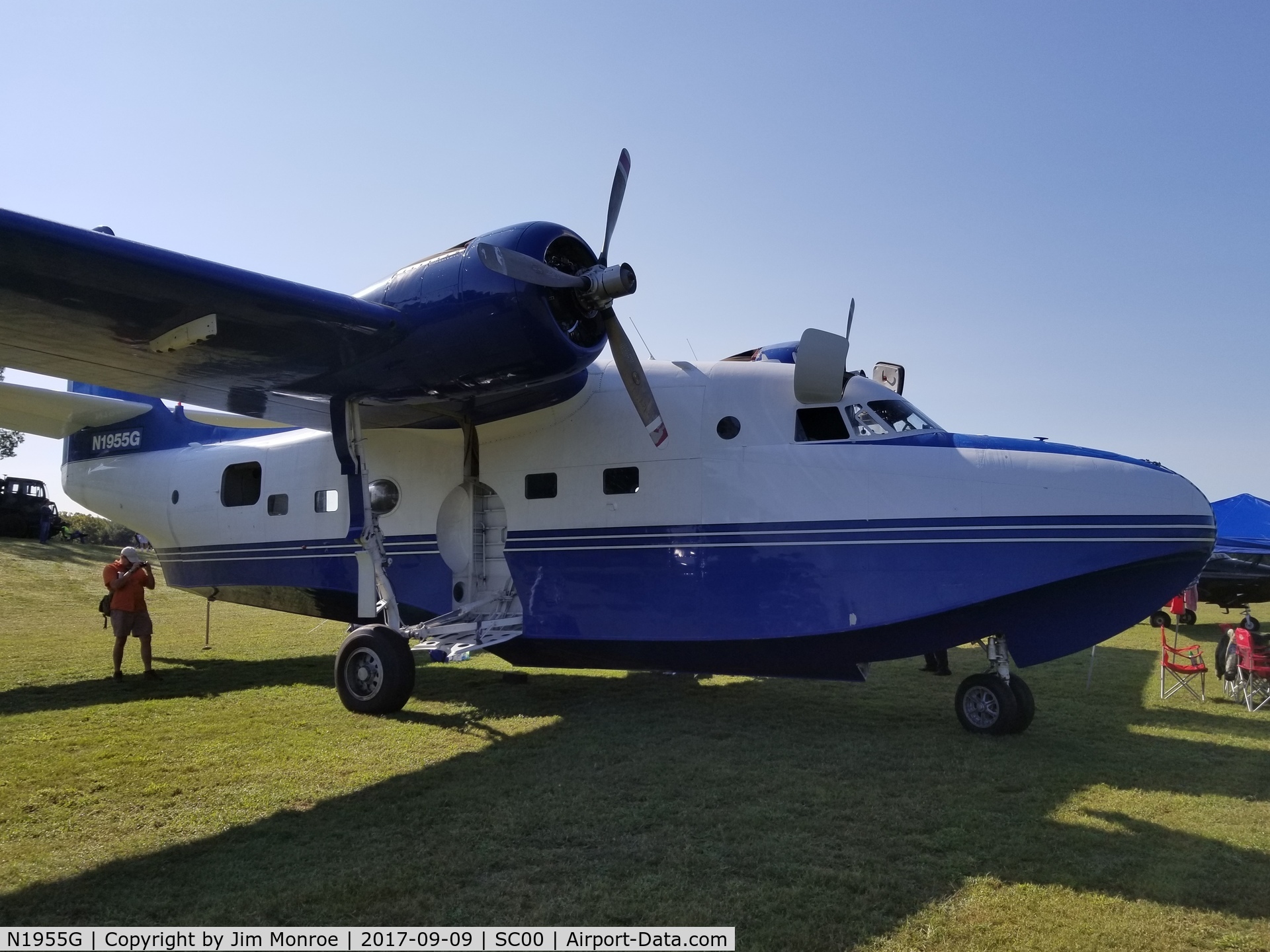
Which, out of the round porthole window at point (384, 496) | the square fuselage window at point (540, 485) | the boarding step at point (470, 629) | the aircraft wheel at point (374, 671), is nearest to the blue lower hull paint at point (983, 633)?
the boarding step at point (470, 629)

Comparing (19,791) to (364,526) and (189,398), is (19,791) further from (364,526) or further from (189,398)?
(189,398)

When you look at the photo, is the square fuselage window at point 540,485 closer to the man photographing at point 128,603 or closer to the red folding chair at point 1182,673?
the man photographing at point 128,603

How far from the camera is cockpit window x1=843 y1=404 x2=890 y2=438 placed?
8375mm

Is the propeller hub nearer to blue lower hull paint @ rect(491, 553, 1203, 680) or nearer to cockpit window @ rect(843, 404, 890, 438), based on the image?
cockpit window @ rect(843, 404, 890, 438)

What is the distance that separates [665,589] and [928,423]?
314 cm

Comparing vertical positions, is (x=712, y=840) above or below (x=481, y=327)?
below

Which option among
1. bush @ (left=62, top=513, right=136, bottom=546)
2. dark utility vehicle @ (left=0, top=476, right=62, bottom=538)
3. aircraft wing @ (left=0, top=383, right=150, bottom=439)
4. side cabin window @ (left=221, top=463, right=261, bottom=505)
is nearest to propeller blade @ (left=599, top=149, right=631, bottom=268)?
side cabin window @ (left=221, top=463, right=261, bottom=505)

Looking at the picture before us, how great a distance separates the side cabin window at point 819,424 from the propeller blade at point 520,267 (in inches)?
106

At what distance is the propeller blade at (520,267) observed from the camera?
24.4ft

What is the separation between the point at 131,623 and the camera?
36.5 feet

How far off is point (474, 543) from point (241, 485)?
4446 mm

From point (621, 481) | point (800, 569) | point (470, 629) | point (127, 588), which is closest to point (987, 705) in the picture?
point (800, 569)

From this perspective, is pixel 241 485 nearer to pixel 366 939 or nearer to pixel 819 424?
pixel 819 424

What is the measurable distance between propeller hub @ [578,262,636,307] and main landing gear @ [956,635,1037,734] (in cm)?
480
